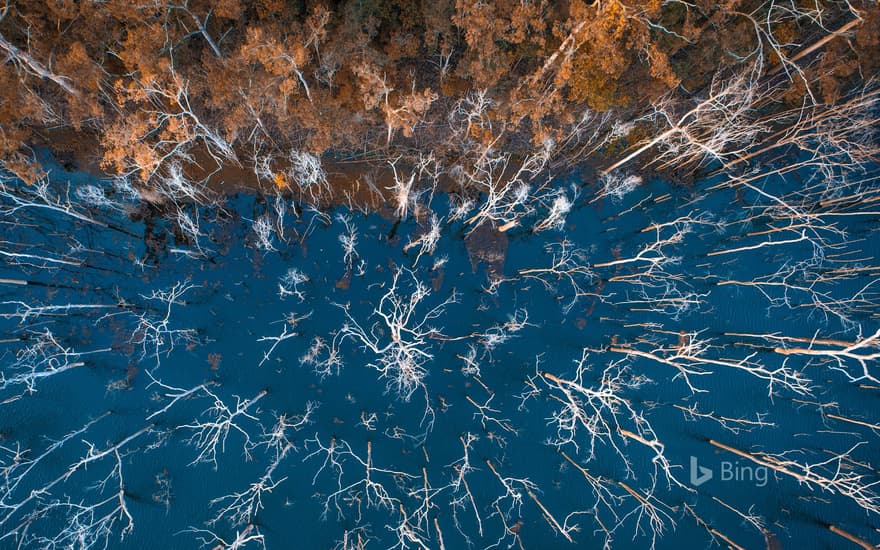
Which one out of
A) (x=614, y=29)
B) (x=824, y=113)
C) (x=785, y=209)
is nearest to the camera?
(x=614, y=29)

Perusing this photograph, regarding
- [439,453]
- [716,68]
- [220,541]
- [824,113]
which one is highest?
[716,68]

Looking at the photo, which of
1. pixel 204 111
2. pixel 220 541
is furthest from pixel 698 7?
pixel 220 541

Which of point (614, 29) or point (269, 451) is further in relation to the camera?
point (269, 451)

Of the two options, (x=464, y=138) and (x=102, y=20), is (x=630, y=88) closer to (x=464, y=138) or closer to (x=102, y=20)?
(x=464, y=138)

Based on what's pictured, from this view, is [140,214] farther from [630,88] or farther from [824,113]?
[824,113]

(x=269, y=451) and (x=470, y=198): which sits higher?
(x=470, y=198)

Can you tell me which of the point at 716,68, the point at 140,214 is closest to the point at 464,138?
the point at 716,68

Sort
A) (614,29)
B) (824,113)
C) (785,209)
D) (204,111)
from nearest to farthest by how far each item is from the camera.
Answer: (614,29), (824,113), (204,111), (785,209)
